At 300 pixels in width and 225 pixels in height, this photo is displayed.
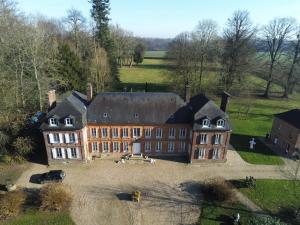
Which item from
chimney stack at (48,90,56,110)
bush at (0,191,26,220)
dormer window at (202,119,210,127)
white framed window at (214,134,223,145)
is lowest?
bush at (0,191,26,220)

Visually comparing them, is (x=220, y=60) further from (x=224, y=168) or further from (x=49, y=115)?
(x=49, y=115)

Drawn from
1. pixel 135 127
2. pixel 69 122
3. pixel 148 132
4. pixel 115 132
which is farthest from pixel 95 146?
pixel 148 132

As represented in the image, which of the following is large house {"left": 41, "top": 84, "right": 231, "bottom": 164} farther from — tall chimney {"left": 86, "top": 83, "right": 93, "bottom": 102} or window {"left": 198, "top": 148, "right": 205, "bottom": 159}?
tall chimney {"left": 86, "top": 83, "right": 93, "bottom": 102}

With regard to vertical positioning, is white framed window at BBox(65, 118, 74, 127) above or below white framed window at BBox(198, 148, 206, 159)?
above

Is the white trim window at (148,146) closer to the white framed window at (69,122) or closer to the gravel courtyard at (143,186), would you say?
the gravel courtyard at (143,186)

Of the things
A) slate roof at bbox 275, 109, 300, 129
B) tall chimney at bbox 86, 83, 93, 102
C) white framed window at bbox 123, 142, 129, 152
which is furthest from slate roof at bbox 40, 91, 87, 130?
slate roof at bbox 275, 109, 300, 129

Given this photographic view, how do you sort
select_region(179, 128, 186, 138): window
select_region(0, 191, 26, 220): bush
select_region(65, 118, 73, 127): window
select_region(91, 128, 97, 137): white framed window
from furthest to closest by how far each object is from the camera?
select_region(179, 128, 186, 138): window → select_region(91, 128, 97, 137): white framed window → select_region(65, 118, 73, 127): window → select_region(0, 191, 26, 220): bush

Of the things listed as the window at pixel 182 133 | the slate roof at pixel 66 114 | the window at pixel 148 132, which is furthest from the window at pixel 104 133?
the window at pixel 182 133
